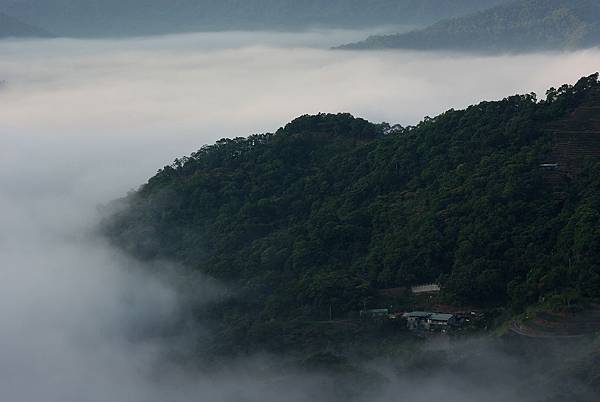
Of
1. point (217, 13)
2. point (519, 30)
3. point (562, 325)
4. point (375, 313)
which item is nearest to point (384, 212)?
point (375, 313)

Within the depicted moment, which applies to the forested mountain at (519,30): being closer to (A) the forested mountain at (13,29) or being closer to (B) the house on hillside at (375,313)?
(A) the forested mountain at (13,29)

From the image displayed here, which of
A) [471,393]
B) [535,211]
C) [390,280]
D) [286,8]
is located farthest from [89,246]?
[286,8]

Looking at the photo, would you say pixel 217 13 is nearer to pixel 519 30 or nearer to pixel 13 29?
pixel 13 29

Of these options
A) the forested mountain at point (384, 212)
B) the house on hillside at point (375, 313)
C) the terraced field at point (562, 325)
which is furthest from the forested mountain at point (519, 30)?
the terraced field at point (562, 325)

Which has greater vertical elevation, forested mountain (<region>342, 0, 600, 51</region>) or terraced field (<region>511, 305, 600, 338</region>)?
forested mountain (<region>342, 0, 600, 51</region>)

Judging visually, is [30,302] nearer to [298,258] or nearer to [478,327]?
[298,258]

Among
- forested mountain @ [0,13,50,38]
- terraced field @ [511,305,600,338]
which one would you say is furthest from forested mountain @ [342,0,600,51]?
terraced field @ [511,305,600,338]

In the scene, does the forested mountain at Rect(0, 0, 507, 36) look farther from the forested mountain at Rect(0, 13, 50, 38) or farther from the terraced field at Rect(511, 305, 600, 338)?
the terraced field at Rect(511, 305, 600, 338)
